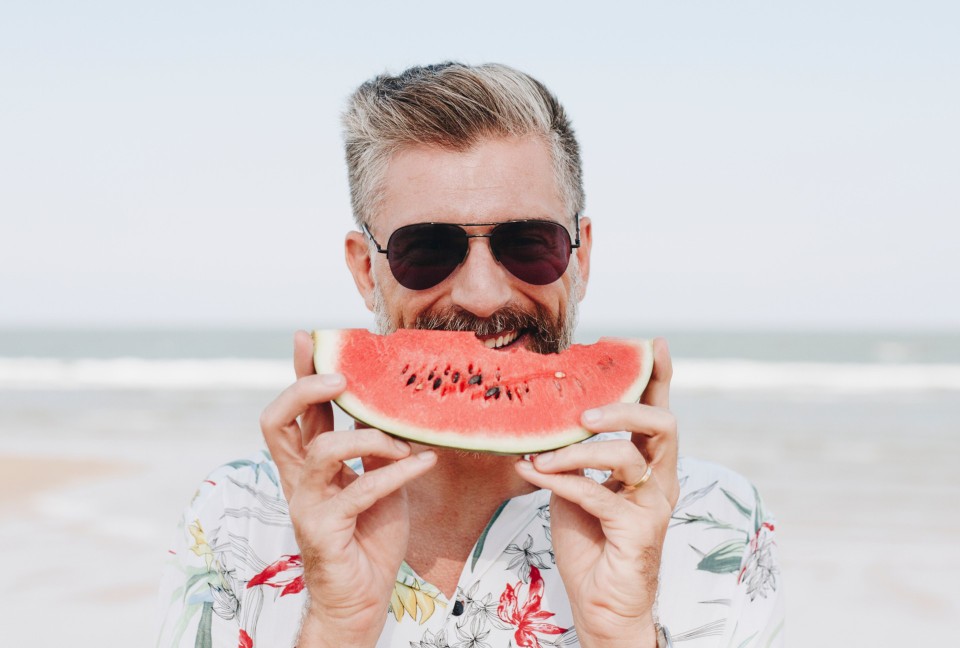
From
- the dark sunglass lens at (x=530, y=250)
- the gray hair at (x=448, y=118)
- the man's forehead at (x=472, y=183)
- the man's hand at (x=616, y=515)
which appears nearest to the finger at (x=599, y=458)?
the man's hand at (x=616, y=515)

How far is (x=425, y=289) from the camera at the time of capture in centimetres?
227

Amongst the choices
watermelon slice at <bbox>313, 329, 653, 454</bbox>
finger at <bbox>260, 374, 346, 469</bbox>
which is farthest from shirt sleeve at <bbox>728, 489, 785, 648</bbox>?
finger at <bbox>260, 374, 346, 469</bbox>

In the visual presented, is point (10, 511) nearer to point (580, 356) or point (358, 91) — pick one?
point (358, 91)

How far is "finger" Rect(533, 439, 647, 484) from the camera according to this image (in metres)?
1.63

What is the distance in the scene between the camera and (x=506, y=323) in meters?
2.24

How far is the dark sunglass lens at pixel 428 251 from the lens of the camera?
2205 millimetres

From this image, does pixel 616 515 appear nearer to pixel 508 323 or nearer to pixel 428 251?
pixel 508 323

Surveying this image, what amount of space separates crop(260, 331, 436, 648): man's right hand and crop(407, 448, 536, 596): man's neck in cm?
42

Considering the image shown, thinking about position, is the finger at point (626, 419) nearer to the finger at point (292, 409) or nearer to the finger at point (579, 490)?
the finger at point (579, 490)

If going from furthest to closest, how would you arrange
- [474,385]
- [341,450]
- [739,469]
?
[739,469] → [474,385] → [341,450]

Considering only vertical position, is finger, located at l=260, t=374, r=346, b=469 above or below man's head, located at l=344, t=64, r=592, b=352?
below

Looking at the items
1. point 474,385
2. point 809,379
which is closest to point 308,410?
point 474,385

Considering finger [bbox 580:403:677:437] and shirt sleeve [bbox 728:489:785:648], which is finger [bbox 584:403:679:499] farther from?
shirt sleeve [bbox 728:489:785:648]

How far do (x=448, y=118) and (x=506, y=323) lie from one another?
62 cm
